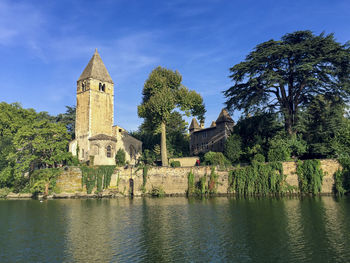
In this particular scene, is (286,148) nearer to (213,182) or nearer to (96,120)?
(213,182)

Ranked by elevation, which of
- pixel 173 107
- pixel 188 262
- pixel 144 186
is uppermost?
pixel 173 107

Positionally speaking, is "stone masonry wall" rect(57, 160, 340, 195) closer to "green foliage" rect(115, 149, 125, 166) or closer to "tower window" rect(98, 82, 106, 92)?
"green foliage" rect(115, 149, 125, 166)

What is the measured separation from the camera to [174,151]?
5788cm

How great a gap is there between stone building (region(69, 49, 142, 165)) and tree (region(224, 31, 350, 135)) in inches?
794

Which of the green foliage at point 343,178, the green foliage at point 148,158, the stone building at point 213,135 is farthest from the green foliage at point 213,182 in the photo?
the green foliage at point 148,158

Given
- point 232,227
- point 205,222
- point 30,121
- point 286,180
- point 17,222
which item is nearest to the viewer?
point 232,227

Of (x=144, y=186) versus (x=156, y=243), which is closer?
(x=156, y=243)

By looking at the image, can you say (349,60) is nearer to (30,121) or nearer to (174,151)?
(174,151)

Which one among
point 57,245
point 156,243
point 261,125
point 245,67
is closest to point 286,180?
point 261,125

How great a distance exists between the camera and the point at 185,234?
1862cm

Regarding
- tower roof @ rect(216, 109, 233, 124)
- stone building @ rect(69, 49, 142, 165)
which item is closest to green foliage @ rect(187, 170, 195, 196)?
stone building @ rect(69, 49, 142, 165)

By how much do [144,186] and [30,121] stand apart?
93.3 feet

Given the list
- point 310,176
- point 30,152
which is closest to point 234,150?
point 310,176

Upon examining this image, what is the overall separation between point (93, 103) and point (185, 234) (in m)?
36.1
